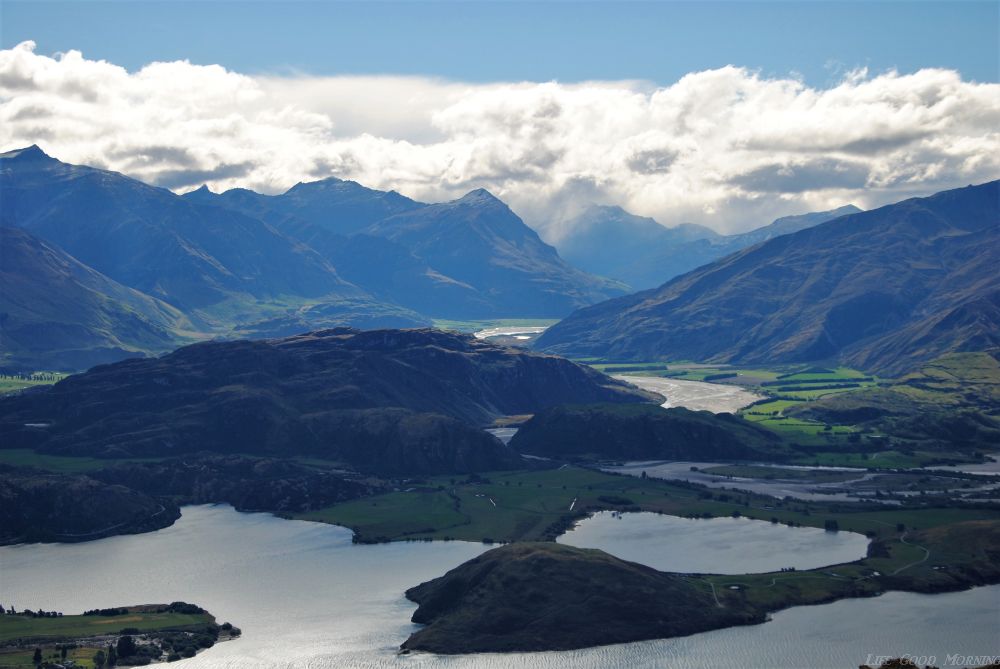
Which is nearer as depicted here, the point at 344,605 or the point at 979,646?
the point at 979,646

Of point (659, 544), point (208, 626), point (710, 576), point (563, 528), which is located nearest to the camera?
point (208, 626)

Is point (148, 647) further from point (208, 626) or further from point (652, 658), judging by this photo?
point (652, 658)

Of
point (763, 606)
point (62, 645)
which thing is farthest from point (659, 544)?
point (62, 645)

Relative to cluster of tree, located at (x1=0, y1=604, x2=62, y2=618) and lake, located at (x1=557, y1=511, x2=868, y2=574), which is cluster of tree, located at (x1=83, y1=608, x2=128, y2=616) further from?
lake, located at (x1=557, y1=511, x2=868, y2=574)

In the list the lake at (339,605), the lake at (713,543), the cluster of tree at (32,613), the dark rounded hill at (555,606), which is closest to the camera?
the lake at (339,605)

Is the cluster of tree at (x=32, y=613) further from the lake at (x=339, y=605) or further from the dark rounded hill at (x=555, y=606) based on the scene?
the dark rounded hill at (x=555, y=606)

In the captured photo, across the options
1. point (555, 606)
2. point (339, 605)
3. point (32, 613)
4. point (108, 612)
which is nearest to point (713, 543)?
point (555, 606)

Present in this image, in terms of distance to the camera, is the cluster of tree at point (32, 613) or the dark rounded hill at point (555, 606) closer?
the dark rounded hill at point (555, 606)

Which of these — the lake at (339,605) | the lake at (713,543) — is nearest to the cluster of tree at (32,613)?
the lake at (339,605)
